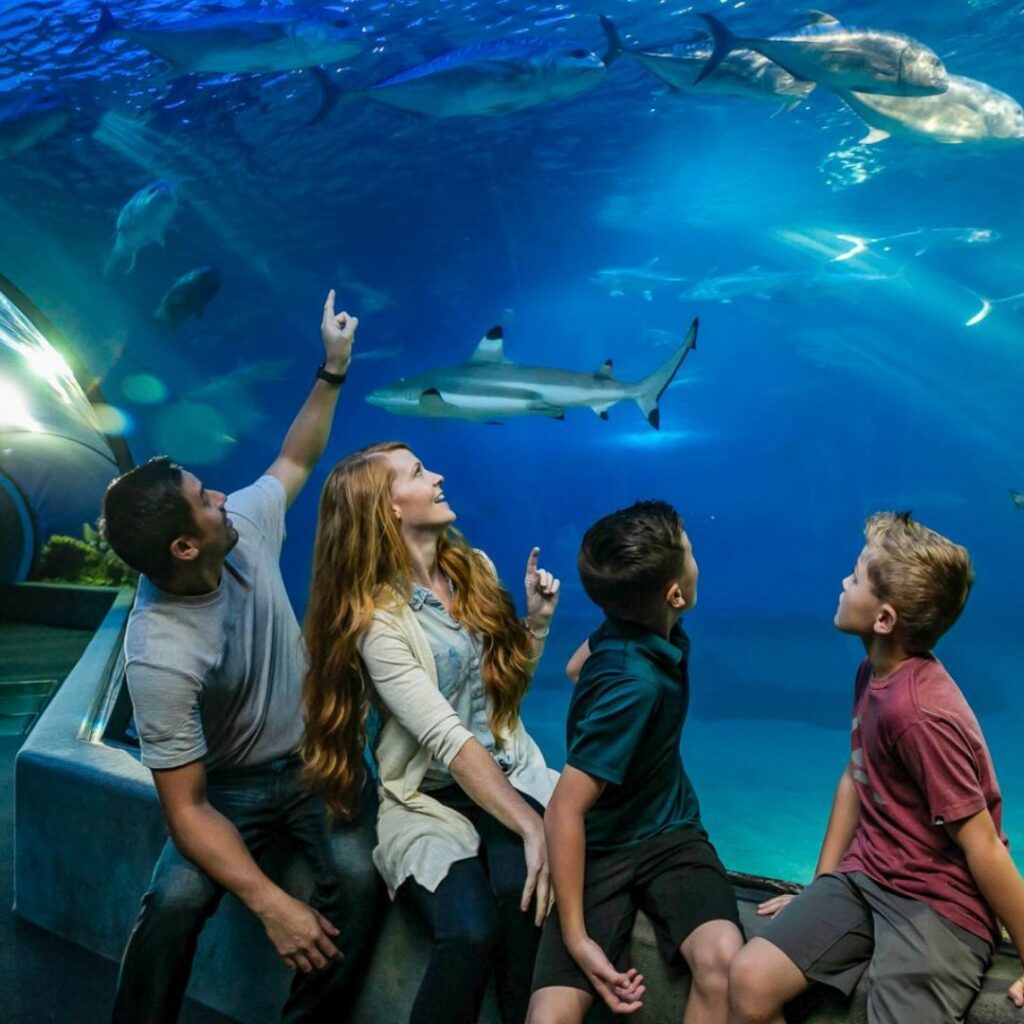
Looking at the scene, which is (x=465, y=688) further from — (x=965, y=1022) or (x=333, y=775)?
(x=965, y=1022)

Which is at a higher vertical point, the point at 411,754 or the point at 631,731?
the point at 631,731

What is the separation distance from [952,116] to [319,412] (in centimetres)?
566

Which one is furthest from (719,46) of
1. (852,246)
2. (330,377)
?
(852,246)

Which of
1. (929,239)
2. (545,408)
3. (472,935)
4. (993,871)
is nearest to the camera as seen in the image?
(993,871)

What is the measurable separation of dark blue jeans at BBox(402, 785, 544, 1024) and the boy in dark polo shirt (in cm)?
11

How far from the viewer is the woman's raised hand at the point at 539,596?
2027 millimetres

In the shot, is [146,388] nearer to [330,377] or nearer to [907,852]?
[330,377]

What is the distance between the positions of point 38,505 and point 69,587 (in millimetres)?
815

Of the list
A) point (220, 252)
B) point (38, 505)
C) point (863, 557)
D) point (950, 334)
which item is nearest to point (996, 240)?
point (950, 334)

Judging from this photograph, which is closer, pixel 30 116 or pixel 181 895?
pixel 181 895

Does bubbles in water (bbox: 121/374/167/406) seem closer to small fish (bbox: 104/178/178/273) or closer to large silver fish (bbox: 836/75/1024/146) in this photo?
small fish (bbox: 104/178/178/273)

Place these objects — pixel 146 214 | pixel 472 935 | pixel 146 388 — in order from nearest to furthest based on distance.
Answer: pixel 472 935 → pixel 146 214 → pixel 146 388

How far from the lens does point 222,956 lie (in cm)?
224

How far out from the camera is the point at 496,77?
20.8 feet
